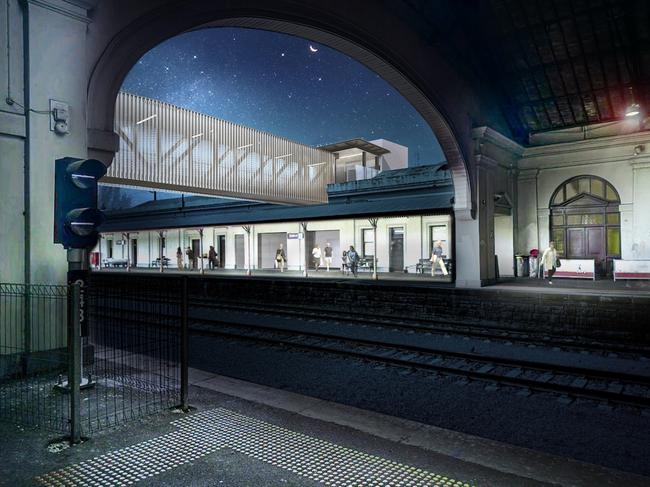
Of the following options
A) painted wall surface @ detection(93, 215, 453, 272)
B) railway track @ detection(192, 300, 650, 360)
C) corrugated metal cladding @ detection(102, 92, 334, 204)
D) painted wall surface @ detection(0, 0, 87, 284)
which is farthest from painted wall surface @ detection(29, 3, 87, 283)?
painted wall surface @ detection(93, 215, 453, 272)

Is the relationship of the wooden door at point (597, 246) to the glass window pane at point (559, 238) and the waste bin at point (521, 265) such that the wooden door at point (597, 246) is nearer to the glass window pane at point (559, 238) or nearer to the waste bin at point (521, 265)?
the glass window pane at point (559, 238)

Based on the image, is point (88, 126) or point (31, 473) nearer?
point (31, 473)

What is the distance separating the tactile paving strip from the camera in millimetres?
3311

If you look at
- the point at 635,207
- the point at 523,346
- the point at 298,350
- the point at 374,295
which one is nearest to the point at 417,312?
the point at 374,295

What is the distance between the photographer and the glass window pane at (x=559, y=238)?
19.3 metres

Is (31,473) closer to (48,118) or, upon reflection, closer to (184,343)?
(184,343)

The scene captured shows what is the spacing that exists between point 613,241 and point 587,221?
50.5 inches

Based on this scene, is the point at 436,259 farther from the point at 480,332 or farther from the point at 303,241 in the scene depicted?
the point at 480,332

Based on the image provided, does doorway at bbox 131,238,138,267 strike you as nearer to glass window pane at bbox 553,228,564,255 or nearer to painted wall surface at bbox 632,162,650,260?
glass window pane at bbox 553,228,564,255

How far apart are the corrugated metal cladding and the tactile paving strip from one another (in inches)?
578

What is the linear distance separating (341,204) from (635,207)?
14.5 m

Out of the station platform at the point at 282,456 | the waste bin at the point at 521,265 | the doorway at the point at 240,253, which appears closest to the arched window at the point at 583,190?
the waste bin at the point at 521,265

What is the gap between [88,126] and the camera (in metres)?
6.31

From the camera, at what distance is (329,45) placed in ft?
36.6
